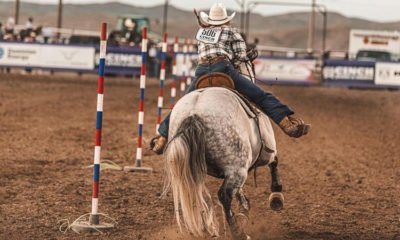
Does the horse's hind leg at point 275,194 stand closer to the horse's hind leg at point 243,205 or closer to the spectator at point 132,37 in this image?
the horse's hind leg at point 243,205

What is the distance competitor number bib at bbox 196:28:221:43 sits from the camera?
329 inches

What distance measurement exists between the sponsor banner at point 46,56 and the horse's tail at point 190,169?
24719mm

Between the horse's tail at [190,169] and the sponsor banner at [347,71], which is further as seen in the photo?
the sponsor banner at [347,71]

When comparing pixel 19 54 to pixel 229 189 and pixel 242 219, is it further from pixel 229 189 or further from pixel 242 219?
pixel 229 189

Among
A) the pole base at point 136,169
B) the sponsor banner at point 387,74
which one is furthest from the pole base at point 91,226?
the sponsor banner at point 387,74

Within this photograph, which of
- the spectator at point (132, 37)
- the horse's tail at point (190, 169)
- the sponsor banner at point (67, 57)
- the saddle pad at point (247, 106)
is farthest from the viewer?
the spectator at point (132, 37)

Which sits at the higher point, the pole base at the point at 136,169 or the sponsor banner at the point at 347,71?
the sponsor banner at the point at 347,71

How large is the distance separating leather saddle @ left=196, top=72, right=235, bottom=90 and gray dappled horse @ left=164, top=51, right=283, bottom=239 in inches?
7.9

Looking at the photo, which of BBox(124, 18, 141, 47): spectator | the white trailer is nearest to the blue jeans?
BBox(124, 18, 141, 47): spectator

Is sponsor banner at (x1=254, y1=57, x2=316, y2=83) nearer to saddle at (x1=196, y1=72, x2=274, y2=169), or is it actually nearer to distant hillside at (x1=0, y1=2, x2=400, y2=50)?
saddle at (x1=196, y1=72, x2=274, y2=169)

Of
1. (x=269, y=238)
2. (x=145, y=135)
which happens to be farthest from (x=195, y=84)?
(x=145, y=135)

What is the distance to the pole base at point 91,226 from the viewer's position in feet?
27.6

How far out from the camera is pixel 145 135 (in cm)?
1717

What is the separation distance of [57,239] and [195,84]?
1.80 m
